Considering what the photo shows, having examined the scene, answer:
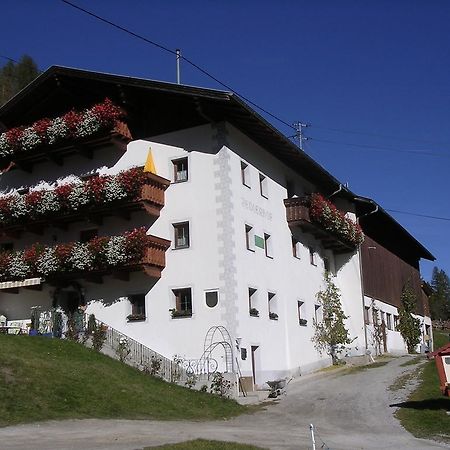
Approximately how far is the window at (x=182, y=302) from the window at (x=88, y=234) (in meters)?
4.80

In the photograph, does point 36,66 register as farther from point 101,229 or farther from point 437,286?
point 437,286

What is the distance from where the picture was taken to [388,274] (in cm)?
4153

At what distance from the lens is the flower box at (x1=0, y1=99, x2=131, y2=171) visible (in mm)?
26000

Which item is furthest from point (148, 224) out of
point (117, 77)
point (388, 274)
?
point (388, 274)

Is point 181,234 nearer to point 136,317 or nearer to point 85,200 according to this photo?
point 136,317

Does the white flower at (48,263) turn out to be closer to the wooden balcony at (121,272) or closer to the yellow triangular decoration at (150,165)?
the wooden balcony at (121,272)

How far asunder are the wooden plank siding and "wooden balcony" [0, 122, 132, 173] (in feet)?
53.5

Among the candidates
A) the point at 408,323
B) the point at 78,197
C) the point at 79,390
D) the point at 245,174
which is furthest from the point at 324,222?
the point at 408,323

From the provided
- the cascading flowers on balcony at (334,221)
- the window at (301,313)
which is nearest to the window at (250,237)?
the cascading flowers on balcony at (334,221)

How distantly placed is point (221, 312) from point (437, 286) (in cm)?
13943

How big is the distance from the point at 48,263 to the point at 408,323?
88.0 ft

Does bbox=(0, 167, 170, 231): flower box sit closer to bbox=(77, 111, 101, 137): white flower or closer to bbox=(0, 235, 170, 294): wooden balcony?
bbox=(0, 235, 170, 294): wooden balcony

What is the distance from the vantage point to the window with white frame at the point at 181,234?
24781 mm

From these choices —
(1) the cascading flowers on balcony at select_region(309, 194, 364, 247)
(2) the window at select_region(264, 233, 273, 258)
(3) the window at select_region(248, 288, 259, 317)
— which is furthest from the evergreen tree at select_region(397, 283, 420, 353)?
(3) the window at select_region(248, 288, 259, 317)
